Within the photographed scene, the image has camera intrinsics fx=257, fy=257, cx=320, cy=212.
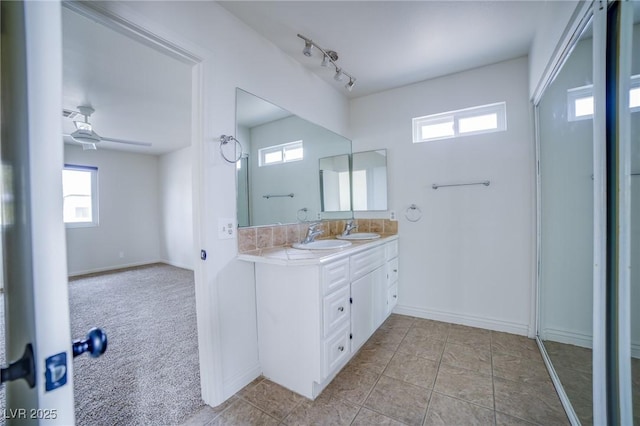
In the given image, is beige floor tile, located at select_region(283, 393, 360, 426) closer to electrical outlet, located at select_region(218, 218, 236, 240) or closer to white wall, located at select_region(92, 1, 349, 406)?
white wall, located at select_region(92, 1, 349, 406)

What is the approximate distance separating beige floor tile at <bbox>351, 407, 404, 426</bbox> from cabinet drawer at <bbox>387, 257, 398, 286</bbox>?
1186 millimetres

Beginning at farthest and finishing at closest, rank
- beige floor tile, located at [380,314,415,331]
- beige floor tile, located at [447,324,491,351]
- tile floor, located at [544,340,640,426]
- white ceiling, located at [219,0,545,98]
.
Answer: beige floor tile, located at [380,314,415,331] → beige floor tile, located at [447,324,491,351] → white ceiling, located at [219,0,545,98] → tile floor, located at [544,340,640,426]

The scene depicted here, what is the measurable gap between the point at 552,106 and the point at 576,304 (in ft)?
4.38

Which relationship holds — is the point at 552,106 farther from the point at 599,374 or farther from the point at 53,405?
the point at 53,405

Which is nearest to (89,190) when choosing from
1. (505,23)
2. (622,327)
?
(505,23)

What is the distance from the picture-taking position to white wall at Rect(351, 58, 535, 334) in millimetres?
2271

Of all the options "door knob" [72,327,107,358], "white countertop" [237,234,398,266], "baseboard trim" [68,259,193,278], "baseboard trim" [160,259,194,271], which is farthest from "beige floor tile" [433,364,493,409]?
"baseboard trim" [68,259,193,278]

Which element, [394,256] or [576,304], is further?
[394,256]

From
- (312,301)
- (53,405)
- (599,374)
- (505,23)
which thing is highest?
(505,23)

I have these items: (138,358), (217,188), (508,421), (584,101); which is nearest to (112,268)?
(138,358)

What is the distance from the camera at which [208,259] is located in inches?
59.4

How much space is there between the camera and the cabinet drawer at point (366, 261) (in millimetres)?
1854

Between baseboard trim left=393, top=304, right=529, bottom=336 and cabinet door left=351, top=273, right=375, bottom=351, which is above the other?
cabinet door left=351, top=273, right=375, bottom=351

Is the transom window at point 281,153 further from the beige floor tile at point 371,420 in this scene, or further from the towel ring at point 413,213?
the beige floor tile at point 371,420
